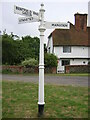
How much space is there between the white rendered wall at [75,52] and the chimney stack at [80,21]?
3.97 m

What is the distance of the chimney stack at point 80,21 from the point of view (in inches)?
1727

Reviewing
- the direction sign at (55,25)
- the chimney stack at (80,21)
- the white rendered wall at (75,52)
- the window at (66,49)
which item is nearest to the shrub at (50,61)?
the white rendered wall at (75,52)

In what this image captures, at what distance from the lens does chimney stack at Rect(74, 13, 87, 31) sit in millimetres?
43875

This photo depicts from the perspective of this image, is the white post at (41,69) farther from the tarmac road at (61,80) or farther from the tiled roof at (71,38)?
the tiled roof at (71,38)

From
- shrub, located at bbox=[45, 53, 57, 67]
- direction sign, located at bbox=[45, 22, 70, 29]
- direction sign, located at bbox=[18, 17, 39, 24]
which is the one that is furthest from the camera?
shrub, located at bbox=[45, 53, 57, 67]

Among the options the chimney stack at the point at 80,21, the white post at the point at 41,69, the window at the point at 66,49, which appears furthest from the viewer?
the chimney stack at the point at 80,21

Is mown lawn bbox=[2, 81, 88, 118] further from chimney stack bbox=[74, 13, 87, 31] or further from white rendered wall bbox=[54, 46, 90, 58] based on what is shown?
chimney stack bbox=[74, 13, 87, 31]

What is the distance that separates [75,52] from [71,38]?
8.02 feet

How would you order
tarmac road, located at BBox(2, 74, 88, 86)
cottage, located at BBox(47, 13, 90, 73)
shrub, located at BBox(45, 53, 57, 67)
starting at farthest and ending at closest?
cottage, located at BBox(47, 13, 90, 73), shrub, located at BBox(45, 53, 57, 67), tarmac road, located at BBox(2, 74, 88, 86)

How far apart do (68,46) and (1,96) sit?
33.3 meters

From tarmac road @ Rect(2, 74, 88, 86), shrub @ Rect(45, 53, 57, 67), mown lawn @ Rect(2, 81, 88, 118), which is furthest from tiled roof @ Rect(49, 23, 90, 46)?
mown lawn @ Rect(2, 81, 88, 118)

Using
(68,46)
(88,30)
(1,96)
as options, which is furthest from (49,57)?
(1,96)

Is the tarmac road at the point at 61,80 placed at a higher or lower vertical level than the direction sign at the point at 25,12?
lower

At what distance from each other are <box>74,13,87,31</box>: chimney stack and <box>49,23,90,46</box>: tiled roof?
791mm
